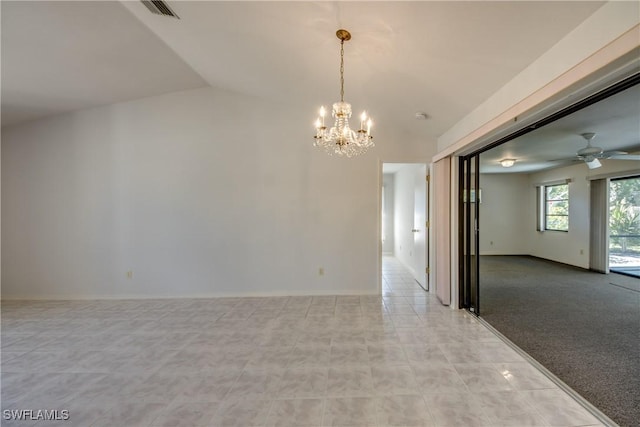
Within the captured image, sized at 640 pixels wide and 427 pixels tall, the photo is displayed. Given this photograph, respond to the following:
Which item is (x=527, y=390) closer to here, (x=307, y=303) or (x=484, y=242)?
(x=307, y=303)

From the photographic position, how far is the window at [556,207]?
21.2 feet

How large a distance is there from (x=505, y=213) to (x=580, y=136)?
14.3ft

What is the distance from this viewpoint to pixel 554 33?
1.62m

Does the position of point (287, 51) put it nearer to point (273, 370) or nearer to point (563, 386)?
point (273, 370)

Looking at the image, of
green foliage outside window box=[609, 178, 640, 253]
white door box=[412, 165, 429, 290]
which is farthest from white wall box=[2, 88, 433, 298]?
green foliage outside window box=[609, 178, 640, 253]

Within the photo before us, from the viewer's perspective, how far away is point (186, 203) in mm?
3949

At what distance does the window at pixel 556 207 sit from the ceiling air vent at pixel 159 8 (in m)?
8.65

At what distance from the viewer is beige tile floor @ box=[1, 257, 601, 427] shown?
1.68 meters

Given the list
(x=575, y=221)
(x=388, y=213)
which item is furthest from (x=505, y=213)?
(x=388, y=213)

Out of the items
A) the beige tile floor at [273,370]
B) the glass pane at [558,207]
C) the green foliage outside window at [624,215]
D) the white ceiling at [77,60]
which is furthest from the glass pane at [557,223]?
the white ceiling at [77,60]

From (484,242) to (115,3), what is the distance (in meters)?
9.05

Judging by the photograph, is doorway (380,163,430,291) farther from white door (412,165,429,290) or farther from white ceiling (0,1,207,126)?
white ceiling (0,1,207,126)

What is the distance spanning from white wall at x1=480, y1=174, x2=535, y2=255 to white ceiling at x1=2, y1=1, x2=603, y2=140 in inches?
203

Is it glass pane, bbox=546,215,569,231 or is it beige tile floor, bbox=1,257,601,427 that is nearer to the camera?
beige tile floor, bbox=1,257,601,427
